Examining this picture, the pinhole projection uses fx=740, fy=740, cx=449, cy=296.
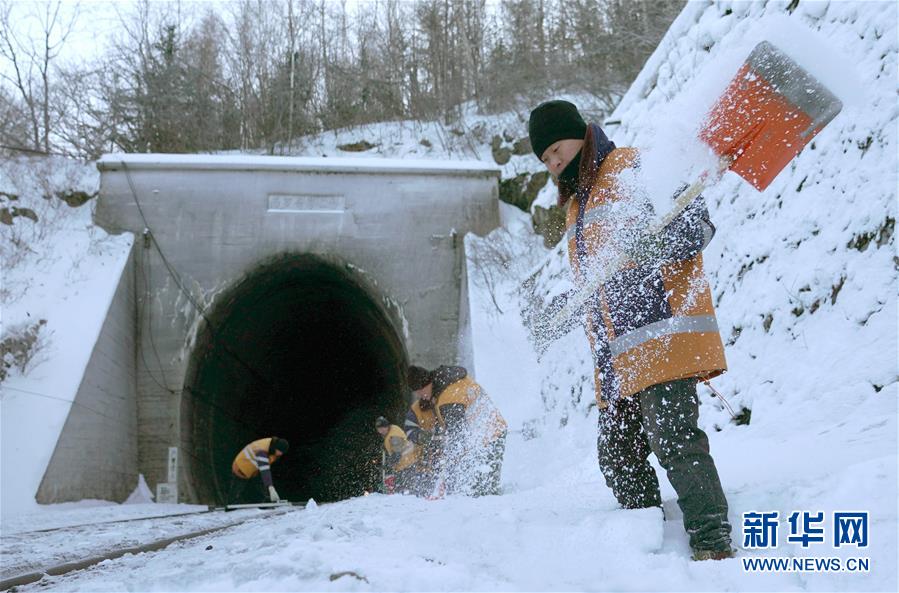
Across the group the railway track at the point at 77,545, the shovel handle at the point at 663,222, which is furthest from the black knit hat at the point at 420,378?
the shovel handle at the point at 663,222

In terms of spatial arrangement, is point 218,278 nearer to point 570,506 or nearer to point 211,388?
point 211,388

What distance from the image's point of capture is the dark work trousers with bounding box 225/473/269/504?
1345cm

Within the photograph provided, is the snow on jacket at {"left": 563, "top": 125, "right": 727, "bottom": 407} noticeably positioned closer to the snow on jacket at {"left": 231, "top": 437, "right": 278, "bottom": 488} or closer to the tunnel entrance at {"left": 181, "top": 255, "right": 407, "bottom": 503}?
the snow on jacket at {"left": 231, "top": 437, "right": 278, "bottom": 488}

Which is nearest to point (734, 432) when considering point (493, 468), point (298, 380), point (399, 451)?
point (493, 468)

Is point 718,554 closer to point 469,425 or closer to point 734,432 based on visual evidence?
point 734,432

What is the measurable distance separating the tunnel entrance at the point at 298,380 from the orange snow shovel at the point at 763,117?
1037 centimetres

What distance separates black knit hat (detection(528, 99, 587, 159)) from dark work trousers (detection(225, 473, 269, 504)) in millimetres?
11194

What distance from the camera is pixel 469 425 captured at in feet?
21.5

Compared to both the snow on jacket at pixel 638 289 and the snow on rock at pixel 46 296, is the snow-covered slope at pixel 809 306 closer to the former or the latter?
the snow on jacket at pixel 638 289

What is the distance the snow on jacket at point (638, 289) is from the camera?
254 centimetres

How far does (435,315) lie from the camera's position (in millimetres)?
12633

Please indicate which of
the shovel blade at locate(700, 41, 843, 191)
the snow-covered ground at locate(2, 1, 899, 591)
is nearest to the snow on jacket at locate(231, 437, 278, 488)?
the snow-covered ground at locate(2, 1, 899, 591)

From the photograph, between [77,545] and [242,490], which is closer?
[77,545]

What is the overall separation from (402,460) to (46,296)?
653cm
